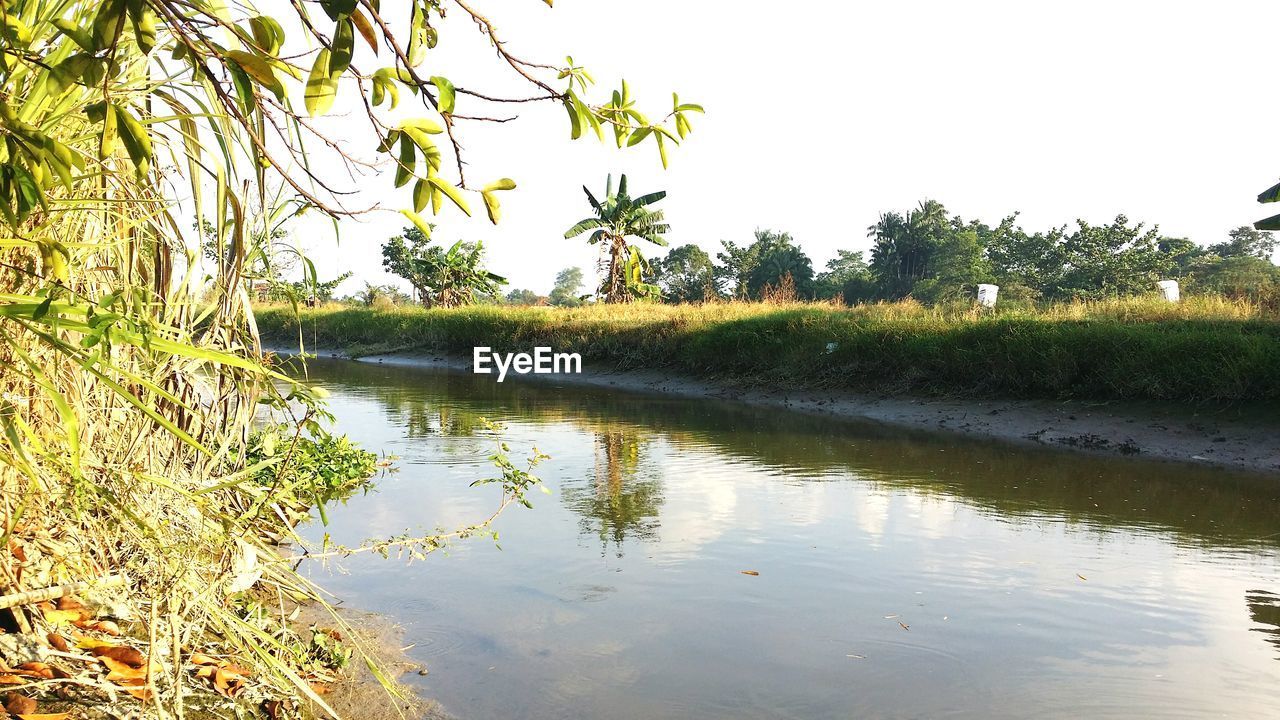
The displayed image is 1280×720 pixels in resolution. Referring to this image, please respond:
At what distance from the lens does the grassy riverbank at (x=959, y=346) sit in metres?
10.4

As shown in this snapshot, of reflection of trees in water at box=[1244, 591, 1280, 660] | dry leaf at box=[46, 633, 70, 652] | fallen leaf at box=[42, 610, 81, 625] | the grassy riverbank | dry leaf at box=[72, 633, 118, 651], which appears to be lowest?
reflection of trees in water at box=[1244, 591, 1280, 660]

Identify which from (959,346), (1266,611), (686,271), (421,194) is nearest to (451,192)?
(421,194)

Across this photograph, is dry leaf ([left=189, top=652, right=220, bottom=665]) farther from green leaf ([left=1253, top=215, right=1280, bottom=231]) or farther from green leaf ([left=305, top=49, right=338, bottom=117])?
green leaf ([left=1253, top=215, right=1280, bottom=231])

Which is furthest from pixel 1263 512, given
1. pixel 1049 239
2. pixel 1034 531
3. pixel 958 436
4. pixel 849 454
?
pixel 1049 239

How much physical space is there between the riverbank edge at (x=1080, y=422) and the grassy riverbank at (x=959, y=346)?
28 cm

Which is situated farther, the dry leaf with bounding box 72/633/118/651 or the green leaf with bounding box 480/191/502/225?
the dry leaf with bounding box 72/633/118/651

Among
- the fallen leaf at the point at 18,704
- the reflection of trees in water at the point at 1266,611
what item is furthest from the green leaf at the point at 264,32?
the reflection of trees in water at the point at 1266,611

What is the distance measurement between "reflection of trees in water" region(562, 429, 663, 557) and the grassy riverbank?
2.41 m

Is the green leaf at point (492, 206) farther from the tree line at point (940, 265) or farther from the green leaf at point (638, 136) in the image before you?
the tree line at point (940, 265)

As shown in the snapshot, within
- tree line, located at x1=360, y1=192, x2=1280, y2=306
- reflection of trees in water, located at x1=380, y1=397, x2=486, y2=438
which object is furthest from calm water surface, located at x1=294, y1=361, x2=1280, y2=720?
tree line, located at x1=360, y1=192, x2=1280, y2=306

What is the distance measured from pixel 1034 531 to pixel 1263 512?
2.18 meters

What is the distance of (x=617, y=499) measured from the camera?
22.3ft

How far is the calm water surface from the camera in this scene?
11.1 feet

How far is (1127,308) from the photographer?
13172mm
